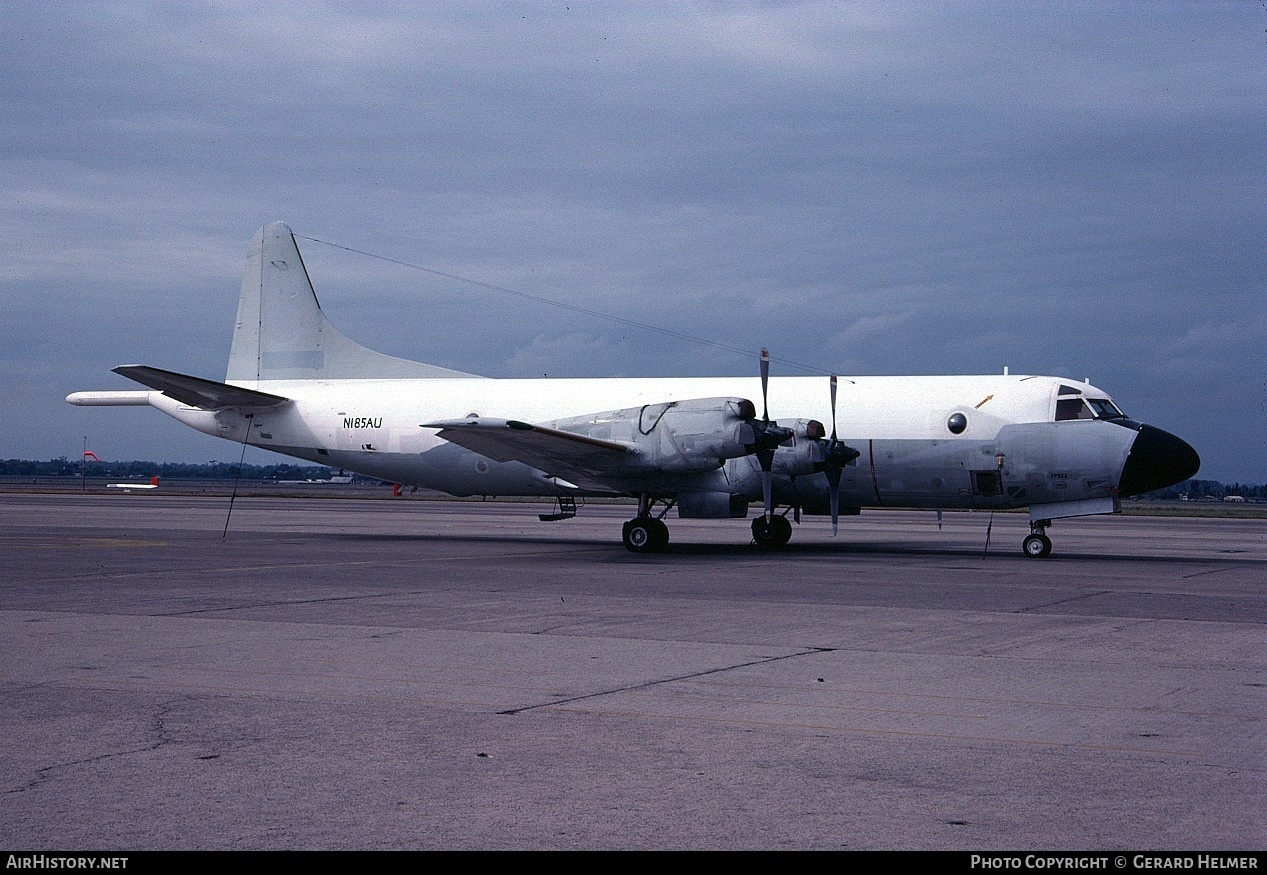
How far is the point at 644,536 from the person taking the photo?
27.5 meters

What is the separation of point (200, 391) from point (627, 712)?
2574cm

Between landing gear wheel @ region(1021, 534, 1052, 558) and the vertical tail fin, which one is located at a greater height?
the vertical tail fin

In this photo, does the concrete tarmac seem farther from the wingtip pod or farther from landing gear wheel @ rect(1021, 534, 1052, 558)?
the wingtip pod

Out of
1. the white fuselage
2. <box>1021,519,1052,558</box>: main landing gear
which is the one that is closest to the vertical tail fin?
the white fuselage

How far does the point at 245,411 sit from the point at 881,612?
22801 millimetres

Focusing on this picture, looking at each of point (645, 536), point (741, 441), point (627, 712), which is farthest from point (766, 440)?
point (627, 712)

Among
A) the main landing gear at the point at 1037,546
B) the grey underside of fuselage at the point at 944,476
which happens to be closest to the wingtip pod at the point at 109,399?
the grey underside of fuselage at the point at 944,476

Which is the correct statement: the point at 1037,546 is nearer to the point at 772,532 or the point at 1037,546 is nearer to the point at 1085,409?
the point at 1085,409

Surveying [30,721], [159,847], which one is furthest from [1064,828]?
[30,721]

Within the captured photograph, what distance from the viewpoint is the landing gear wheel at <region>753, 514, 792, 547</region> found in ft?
98.1

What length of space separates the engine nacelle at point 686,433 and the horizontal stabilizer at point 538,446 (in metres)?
0.62

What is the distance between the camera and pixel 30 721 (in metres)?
8.79

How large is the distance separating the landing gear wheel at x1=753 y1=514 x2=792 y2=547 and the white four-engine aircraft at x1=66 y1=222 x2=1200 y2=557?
0.11 feet

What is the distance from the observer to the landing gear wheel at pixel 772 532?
29.9 m
